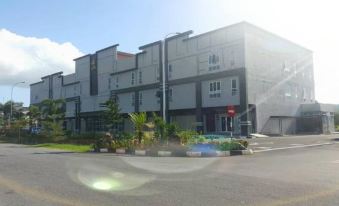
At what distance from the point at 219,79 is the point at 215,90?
1348 millimetres

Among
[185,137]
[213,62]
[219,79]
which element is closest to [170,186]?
[185,137]

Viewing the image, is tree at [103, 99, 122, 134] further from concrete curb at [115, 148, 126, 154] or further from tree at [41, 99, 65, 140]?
concrete curb at [115, 148, 126, 154]

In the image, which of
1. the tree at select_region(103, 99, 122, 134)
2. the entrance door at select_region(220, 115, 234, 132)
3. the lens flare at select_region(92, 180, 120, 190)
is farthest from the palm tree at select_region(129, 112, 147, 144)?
the entrance door at select_region(220, 115, 234, 132)

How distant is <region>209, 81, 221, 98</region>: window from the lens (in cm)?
4547

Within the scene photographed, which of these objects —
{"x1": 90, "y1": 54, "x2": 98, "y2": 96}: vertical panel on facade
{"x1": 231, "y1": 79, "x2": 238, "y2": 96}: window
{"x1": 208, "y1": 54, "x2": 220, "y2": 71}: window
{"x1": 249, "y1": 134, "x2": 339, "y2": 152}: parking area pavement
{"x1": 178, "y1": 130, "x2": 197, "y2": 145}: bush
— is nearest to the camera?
{"x1": 178, "y1": 130, "x2": 197, "y2": 145}: bush

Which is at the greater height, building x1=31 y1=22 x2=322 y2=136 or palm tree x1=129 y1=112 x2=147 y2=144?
building x1=31 y1=22 x2=322 y2=136

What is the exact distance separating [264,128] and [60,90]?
44.8m

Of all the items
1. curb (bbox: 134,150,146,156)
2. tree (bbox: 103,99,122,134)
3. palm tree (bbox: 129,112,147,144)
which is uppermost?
tree (bbox: 103,99,122,134)

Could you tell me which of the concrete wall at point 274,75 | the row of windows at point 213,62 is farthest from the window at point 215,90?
the concrete wall at point 274,75

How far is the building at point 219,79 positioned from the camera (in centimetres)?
4372

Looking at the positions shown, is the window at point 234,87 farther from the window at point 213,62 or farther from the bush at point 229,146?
the bush at point 229,146

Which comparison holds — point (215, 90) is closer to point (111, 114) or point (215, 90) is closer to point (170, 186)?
point (111, 114)

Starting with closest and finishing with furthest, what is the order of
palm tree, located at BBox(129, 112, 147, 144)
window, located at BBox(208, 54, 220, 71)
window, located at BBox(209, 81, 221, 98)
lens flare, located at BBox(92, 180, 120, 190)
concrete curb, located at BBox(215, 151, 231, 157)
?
lens flare, located at BBox(92, 180, 120, 190), concrete curb, located at BBox(215, 151, 231, 157), palm tree, located at BBox(129, 112, 147, 144), window, located at BBox(209, 81, 221, 98), window, located at BBox(208, 54, 220, 71)

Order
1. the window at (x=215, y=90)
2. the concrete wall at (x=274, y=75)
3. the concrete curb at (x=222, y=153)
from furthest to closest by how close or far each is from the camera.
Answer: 1. the window at (x=215, y=90)
2. the concrete wall at (x=274, y=75)
3. the concrete curb at (x=222, y=153)
